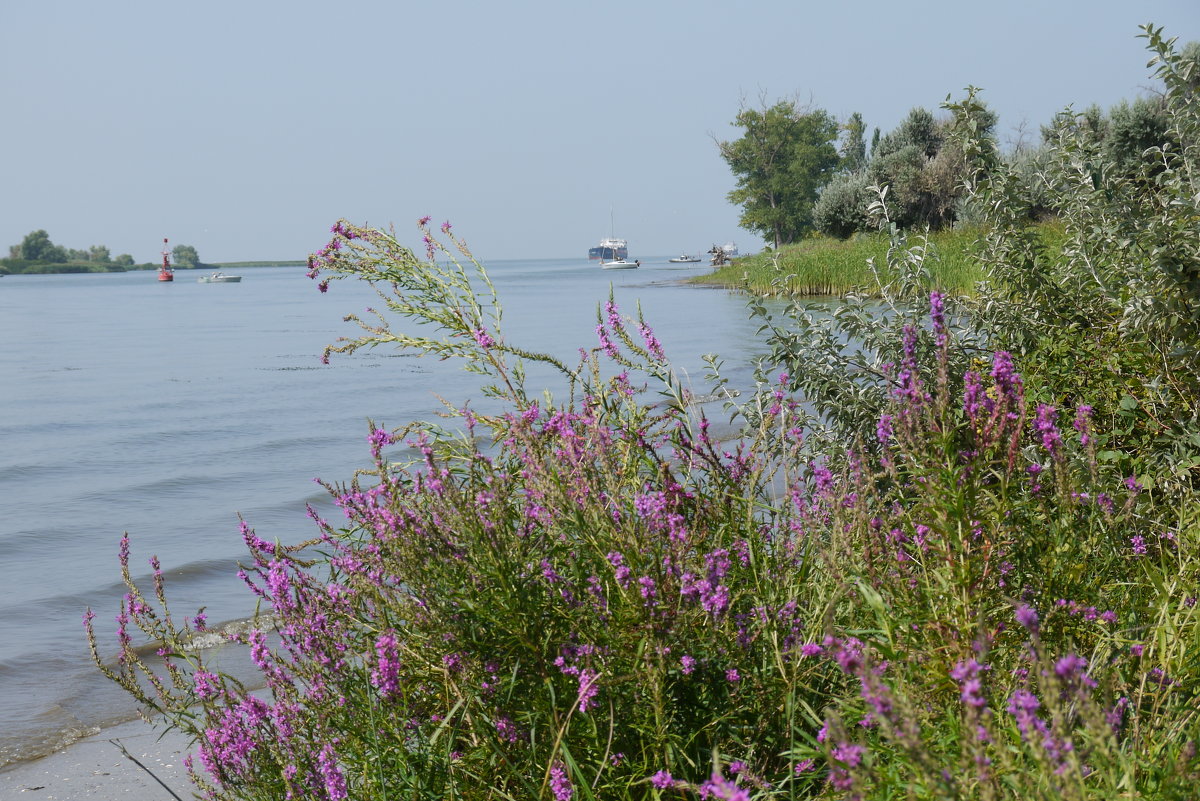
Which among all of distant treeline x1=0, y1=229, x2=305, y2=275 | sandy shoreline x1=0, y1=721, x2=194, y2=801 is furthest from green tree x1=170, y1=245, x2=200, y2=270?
sandy shoreline x1=0, y1=721, x2=194, y2=801

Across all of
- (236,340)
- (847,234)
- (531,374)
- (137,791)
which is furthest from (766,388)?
(847,234)

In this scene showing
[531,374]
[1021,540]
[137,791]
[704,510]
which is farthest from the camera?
[531,374]

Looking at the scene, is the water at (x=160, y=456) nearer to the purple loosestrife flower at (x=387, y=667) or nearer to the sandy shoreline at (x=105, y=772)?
the sandy shoreline at (x=105, y=772)

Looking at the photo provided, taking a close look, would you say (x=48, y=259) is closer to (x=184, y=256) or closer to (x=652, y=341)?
(x=184, y=256)

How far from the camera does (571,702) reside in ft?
8.70

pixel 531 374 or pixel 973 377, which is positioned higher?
pixel 973 377

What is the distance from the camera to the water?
281 inches

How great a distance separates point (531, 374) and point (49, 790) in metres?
15.5

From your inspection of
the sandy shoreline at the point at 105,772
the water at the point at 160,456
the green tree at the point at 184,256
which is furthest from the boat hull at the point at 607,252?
the sandy shoreline at the point at 105,772

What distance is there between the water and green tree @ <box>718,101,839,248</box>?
1363 inches

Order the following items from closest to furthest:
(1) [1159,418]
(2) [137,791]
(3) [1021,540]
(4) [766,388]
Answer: (3) [1021,540] → (1) [1159,418] → (2) [137,791] → (4) [766,388]

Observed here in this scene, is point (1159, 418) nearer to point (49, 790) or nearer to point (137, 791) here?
point (137, 791)

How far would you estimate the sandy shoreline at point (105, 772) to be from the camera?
4613 mm

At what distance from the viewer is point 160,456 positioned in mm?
13953
